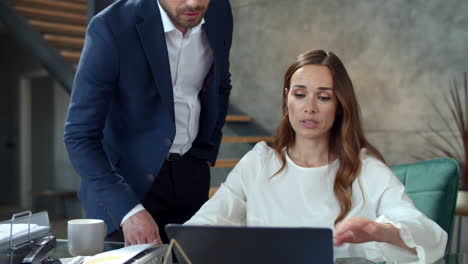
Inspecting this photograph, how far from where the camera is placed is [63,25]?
4727 millimetres

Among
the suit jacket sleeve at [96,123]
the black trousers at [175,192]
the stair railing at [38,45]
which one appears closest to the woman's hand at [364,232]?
the suit jacket sleeve at [96,123]

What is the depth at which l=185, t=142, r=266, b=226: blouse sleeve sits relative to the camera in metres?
1.72

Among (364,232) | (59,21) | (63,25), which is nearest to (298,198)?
(364,232)

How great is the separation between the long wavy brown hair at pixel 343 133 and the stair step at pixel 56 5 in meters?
3.55

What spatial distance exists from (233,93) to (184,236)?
181 inches

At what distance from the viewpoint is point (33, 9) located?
15.1ft

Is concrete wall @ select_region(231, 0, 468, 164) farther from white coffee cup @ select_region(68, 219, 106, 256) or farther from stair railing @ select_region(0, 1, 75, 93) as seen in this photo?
white coffee cup @ select_region(68, 219, 106, 256)

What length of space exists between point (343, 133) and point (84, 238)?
84 centimetres

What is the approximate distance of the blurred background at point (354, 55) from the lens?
153 inches

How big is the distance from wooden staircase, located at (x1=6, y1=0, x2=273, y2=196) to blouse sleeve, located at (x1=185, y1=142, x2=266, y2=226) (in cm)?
213

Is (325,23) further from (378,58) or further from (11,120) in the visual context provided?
(11,120)

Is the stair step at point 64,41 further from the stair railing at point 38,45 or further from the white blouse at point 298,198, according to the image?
the white blouse at point 298,198

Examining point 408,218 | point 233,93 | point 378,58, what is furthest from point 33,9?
point 408,218

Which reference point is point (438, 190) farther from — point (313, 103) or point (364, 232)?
point (364, 232)
